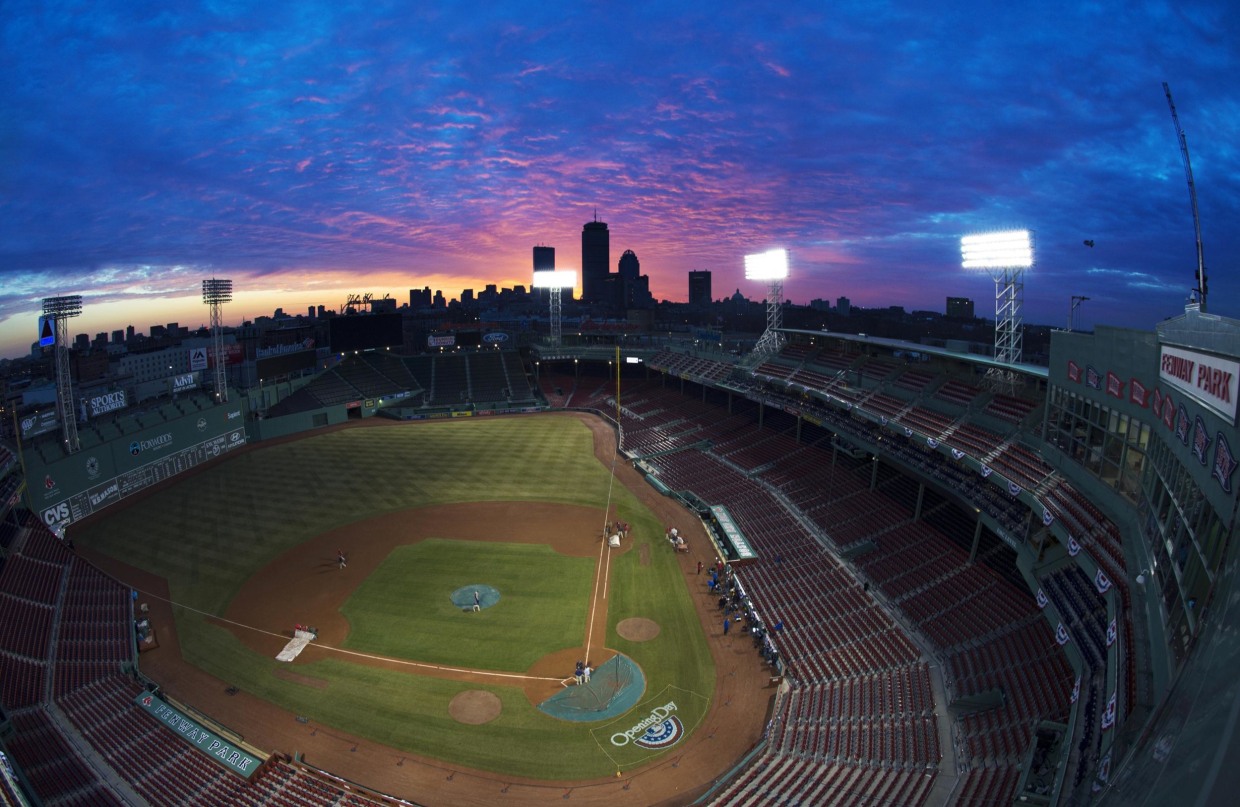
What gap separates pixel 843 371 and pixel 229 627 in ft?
121

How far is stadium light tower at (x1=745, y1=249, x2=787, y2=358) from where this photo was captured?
5116 centimetres

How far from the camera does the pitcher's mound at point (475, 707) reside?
20.4 meters

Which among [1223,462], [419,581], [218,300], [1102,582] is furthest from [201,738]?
[218,300]

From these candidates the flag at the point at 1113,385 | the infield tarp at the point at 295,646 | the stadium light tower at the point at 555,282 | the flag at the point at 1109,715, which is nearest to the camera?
the flag at the point at 1109,715

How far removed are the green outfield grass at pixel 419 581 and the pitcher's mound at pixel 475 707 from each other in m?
0.29

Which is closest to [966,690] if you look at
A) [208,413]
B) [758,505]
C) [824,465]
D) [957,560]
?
[957,560]

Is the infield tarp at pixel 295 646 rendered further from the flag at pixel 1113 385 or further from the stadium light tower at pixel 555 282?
the stadium light tower at pixel 555 282

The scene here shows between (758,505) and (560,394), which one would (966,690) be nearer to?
(758,505)

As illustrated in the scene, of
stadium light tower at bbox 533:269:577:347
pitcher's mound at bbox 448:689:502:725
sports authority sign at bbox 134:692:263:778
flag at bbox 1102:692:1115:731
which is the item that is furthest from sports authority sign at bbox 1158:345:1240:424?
stadium light tower at bbox 533:269:577:347

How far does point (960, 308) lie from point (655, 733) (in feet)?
216

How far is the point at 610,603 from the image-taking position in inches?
1090

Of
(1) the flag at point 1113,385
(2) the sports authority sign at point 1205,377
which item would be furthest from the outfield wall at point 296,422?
(2) the sports authority sign at point 1205,377

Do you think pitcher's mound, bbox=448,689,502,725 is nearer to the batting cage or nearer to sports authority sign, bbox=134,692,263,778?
the batting cage

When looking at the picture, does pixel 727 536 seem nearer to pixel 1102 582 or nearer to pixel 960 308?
→ pixel 1102 582
